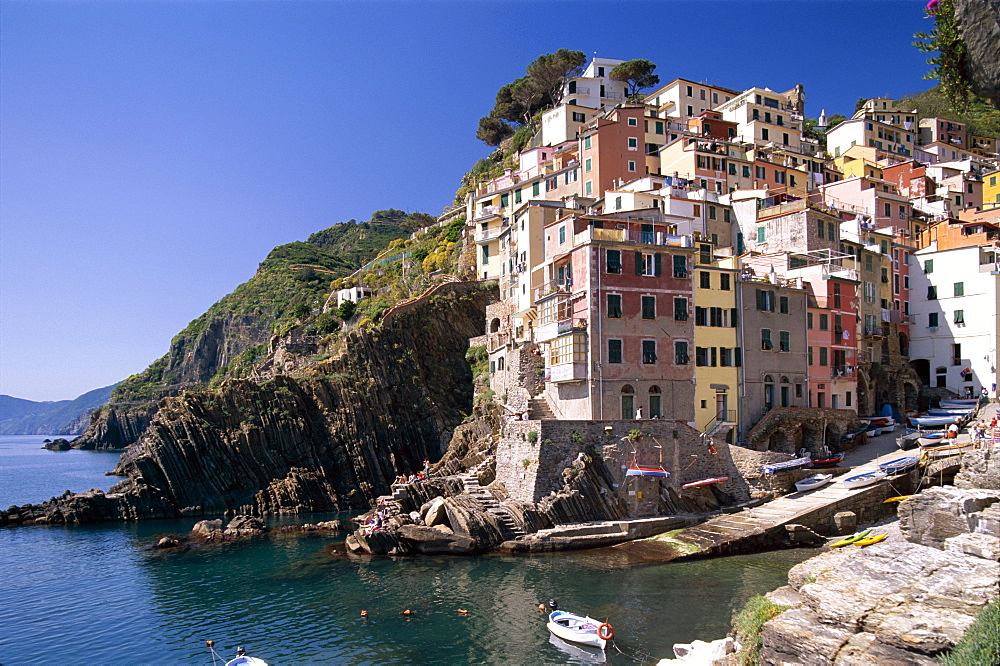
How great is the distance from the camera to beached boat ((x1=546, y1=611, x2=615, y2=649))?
81.5 ft

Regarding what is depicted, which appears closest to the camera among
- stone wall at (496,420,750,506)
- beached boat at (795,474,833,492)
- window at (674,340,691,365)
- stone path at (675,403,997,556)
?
stone path at (675,403,997,556)

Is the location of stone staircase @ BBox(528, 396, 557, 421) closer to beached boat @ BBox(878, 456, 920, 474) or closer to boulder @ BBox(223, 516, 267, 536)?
beached boat @ BBox(878, 456, 920, 474)

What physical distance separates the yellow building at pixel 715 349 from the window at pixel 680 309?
4.25 ft

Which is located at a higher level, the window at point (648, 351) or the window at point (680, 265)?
the window at point (680, 265)

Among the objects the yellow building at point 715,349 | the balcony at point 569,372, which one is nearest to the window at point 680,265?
the yellow building at point 715,349

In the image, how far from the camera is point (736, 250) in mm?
60438

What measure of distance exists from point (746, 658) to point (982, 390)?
153 ft

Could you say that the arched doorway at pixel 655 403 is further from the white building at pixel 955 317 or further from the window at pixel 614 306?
the white building at pixel 955 317

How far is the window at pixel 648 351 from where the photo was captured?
43594 millimetres

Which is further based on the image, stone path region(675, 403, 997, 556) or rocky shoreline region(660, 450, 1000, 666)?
stone path region(675, 403, 997, 556)

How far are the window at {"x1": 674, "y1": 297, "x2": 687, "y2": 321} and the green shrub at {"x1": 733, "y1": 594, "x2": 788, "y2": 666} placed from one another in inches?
1020

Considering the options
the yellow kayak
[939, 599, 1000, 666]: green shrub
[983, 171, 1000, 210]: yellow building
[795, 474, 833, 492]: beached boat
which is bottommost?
the yellow kayak

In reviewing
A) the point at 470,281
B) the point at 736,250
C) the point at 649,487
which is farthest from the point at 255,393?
the point at 736,250

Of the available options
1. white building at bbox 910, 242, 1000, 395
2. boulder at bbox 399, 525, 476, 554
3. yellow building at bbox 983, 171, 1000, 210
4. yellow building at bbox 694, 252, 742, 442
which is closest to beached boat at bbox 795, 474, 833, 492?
yellow building at bbox 694, 252, 742, 442
